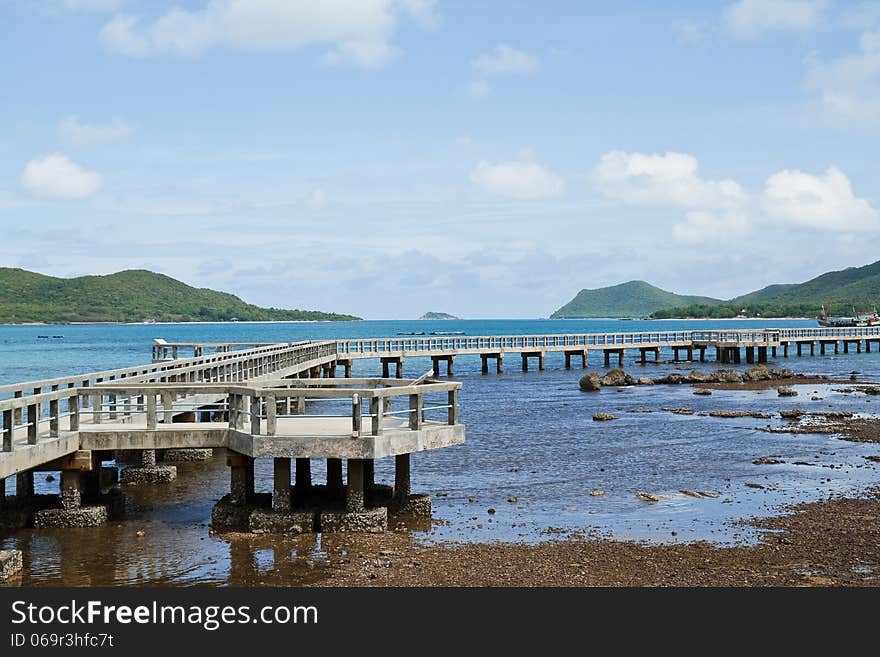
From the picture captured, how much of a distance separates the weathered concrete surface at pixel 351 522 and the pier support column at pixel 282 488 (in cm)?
71

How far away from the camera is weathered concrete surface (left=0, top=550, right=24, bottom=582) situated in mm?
14031

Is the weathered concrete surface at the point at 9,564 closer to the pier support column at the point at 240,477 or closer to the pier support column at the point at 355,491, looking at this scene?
the pier support column at the point at 240,477

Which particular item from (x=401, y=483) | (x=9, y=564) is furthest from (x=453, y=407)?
(x=9, y=564)

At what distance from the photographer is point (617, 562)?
1509 centimetres

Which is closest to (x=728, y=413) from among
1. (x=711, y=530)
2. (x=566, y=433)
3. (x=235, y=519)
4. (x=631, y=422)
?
(x=631, y=422)

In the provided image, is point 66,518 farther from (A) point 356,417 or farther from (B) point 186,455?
(B) point 186,455


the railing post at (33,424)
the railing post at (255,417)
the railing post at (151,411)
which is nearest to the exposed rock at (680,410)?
the railing post at (255,417)

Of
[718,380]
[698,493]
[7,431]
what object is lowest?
[698,493]

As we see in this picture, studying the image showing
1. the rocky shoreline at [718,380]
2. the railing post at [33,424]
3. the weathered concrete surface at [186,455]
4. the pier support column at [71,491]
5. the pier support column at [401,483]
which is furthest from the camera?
the rocky shoreline at [718,380]

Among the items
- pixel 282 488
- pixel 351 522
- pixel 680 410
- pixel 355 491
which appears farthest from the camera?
pixel 680 410

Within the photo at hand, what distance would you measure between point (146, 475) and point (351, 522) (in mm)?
7796

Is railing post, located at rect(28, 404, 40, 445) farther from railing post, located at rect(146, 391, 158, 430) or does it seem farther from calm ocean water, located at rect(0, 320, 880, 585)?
railing post, located at rect(146, 391, 158, 430)

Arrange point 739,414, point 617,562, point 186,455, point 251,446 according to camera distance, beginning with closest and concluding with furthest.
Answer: point 617,562, point 251,446, point 186,455, point 739,414

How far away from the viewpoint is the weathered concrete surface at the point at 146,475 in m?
22.6
